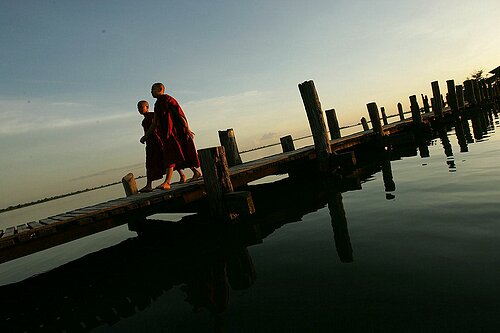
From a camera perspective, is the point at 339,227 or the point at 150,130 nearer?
the point at 339,227

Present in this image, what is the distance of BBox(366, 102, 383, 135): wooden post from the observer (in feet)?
36.2

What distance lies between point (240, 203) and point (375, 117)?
848cm

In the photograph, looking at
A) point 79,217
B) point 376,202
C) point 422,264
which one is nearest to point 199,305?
point 422,264

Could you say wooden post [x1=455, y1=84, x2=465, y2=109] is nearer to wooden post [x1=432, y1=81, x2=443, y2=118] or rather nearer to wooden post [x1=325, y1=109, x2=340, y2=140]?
wooden post [x1=432, y1=81, x2=443, y2=118]

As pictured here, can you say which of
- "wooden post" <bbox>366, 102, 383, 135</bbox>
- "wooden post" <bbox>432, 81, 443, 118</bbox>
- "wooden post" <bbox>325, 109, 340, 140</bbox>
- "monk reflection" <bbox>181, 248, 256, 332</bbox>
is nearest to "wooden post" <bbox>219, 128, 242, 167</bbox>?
"wooden post" <bbox>325, 109, 340, 140</bbox>

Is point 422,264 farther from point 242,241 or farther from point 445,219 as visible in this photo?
point 242,241


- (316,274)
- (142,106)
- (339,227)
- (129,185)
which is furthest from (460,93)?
(316,274)

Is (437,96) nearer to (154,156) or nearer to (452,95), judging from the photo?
(452,95)

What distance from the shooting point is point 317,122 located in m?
7.88

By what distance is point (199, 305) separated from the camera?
269 centimetres

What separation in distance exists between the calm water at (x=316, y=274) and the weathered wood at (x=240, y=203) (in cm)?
34

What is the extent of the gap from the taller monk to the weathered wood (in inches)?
45.4

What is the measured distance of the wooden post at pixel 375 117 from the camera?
1102 cm

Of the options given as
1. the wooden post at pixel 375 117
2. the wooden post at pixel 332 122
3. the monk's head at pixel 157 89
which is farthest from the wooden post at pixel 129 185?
the wooden post at pixel 375 117
